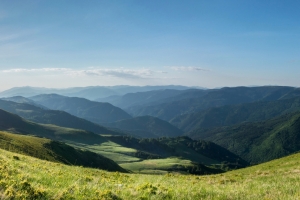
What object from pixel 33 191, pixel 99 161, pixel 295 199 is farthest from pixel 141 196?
pixel 99 161

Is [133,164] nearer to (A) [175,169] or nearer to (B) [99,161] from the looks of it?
(A) [175,169]

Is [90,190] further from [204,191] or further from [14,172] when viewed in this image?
[204,191]

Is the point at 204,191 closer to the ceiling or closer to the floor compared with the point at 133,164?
closer to the ceiling

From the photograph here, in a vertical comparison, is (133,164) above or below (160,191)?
below

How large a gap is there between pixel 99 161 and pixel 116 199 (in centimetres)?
11240

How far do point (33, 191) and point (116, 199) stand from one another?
2954 millimetres

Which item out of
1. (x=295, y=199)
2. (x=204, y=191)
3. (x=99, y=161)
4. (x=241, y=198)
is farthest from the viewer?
(x=99, y=161)

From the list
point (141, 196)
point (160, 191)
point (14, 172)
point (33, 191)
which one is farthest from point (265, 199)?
point (14, 172)

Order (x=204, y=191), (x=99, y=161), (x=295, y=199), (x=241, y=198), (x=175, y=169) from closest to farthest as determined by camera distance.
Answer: (x=295, y=199)
(x=241, y=198)
(x=204, y=191)
(x=99, y=161)
(x=175, y=169)

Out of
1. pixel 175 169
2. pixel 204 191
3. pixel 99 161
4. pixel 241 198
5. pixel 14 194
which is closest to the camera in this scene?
pixel 14 194

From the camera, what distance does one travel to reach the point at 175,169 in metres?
183

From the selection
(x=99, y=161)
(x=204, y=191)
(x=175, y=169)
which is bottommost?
(x=175, y=169)

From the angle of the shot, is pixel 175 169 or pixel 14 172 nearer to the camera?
pixel 14 172

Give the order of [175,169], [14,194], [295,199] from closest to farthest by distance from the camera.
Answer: [14,194] → [295,199] → [175,169]
